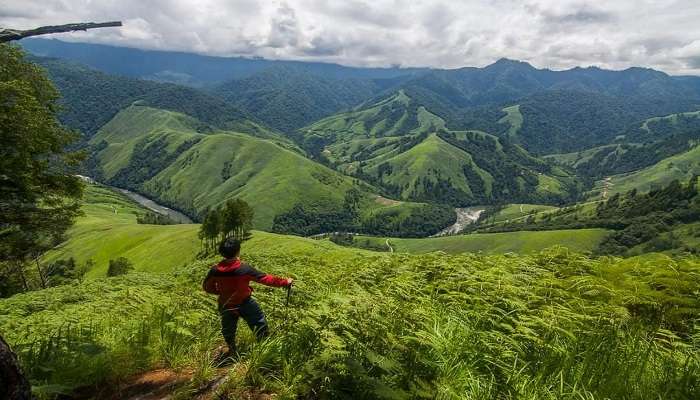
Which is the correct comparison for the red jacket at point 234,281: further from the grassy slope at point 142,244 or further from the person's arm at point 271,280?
the grassy slope at point 142,244

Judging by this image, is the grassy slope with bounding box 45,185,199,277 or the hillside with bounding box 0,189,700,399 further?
the grassy slope with bounding box 45,185,199,277

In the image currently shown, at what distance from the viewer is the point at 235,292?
9000 millimetres

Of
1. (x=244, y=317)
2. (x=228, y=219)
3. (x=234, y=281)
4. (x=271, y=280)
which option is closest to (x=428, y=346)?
(x=271, y=280)

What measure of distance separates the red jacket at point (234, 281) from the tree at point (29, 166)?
12.8m

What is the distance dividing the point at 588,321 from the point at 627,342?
37.3 inches

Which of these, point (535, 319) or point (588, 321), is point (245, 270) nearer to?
point (535, 319)

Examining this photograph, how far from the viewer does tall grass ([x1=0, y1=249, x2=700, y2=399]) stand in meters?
6.28

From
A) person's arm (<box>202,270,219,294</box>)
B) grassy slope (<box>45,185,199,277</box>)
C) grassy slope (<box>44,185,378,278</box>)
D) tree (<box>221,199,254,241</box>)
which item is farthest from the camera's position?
grassy slope (<box>45,185,199,277</box>)

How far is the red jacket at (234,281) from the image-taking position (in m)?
8.95

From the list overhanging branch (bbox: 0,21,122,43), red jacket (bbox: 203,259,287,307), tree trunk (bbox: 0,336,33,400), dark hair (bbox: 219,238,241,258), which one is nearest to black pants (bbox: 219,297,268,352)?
red jacket (bbox: 203,259,287,307)

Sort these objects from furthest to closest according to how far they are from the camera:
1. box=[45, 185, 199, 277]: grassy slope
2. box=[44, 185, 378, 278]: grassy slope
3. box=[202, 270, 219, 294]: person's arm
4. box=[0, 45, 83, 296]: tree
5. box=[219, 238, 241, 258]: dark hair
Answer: box=[45, 185, 199, 277]: grassy slope → box=[44, 185, 378, 278]: grassy slope → box=[0, 45, 83, 296]: tree → box=[202, 270, 219, 294]: person's arm → box=[219, 238, 241, 258]: dark hair

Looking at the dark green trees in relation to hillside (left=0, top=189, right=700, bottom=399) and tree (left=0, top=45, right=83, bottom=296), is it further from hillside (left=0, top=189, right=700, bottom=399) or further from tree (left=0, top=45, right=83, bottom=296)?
hillside (left=0, top=189, right=700, bottom=399)

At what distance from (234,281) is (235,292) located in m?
0.24

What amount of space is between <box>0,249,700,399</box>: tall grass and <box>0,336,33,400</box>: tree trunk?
1.46 m
